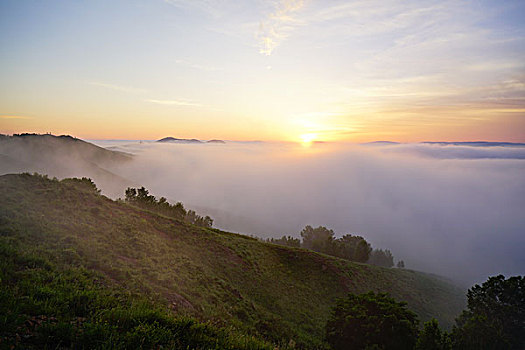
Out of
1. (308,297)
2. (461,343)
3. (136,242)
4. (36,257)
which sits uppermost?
(36,257)

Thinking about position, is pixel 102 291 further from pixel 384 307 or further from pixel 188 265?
pixel 384 307

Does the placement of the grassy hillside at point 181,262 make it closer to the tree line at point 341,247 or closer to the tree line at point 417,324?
the tree line at point 417,324

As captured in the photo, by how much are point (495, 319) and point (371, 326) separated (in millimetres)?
12855

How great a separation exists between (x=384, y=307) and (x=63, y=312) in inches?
765

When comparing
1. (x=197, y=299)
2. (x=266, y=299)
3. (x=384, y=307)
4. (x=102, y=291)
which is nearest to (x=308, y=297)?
(x=266, y=299)

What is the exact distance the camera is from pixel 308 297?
30.3 m

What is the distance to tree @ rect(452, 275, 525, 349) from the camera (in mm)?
17969

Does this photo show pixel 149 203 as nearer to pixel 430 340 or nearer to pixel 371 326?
pixel 371 326

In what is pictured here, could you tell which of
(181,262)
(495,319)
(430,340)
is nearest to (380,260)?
(495,319)

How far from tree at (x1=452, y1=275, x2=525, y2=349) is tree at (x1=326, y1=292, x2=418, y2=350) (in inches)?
209

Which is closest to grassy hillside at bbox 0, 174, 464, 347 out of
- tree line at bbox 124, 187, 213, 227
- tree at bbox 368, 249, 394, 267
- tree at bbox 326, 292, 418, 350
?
tree at bbox 326, 292, 418, 350

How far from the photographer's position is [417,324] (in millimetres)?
16781

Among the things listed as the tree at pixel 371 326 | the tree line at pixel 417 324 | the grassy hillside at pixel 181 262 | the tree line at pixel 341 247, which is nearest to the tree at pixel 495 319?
the tree line at pixel 417 324

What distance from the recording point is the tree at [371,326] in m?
16.1
